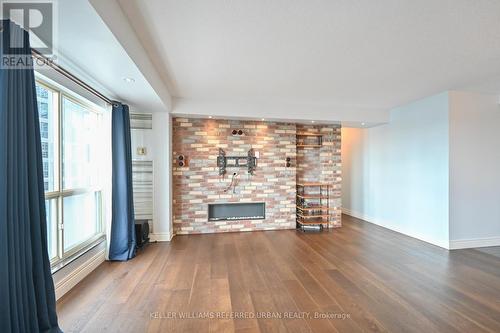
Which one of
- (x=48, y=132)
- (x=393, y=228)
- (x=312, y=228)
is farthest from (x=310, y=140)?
(x=48, y=132)

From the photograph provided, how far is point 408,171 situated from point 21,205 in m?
5.53

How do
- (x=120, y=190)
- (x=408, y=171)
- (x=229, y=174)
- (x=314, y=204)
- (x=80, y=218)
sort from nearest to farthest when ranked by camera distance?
(x=80, y=218)
(x=120, y=190)
(x=408, y=171)
(x=229, y=174)
(x=314, y=204)

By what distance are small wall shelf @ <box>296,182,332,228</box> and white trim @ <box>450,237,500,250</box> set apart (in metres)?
2.10

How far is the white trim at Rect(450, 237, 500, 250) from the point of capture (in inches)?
148

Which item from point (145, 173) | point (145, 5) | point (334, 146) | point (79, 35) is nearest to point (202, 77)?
point (145, 5)

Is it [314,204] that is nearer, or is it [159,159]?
[159,159]

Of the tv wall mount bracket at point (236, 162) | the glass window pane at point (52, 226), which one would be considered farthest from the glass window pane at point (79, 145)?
the tv wall mount bracket at point (236, 162)

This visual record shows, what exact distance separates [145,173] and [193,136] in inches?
45.3

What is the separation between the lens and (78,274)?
2.69 metres

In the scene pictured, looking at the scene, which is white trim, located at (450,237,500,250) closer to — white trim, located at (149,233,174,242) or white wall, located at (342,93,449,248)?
white wall, located at (342,93,449,248)

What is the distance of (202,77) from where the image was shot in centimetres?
323

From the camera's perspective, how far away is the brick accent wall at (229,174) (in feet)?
15.1

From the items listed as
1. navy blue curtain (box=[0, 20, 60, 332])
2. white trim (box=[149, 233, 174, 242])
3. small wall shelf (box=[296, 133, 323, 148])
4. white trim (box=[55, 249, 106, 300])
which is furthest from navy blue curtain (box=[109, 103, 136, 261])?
small wall shelf (box=[296, 133, 323, 148])

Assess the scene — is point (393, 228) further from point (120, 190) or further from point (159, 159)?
point (120, 190)
